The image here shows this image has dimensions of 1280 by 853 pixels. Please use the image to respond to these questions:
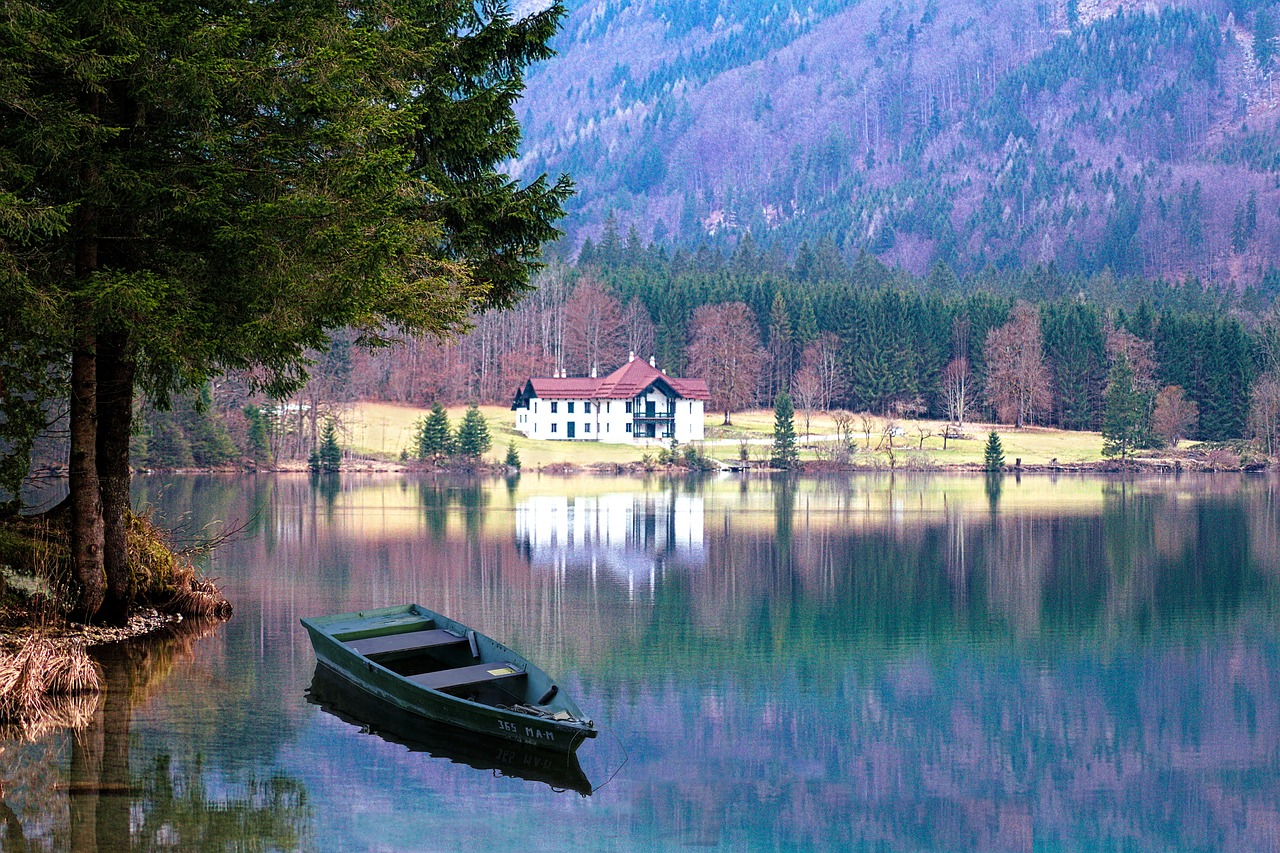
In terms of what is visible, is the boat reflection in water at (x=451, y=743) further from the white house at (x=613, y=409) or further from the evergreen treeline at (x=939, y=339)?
the evergreen treeline at (x=939, y=339)

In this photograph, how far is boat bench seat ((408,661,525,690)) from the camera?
54.1 ft

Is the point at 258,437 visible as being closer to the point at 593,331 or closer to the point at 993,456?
the point at 993,456

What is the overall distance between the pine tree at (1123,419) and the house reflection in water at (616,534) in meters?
51.8

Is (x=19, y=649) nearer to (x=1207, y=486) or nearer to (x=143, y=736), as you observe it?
(x=143, y=736)

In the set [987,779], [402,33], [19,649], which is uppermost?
[402,33]

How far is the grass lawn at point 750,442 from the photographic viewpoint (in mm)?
94750

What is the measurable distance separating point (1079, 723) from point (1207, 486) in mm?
65759

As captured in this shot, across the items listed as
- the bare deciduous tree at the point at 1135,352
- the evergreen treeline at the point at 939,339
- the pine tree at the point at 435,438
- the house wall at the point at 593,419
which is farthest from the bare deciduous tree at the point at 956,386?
the pine tree at the point at 435,438

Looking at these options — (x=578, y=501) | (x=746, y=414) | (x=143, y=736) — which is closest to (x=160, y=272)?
(x=143, y=736)

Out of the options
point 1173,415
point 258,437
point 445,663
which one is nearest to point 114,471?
point 445,663

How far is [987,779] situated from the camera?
1521cm

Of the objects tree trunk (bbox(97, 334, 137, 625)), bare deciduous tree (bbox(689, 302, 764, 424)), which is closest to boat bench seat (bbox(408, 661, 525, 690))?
tree trunk (bbox(97, 334, 137, 625))

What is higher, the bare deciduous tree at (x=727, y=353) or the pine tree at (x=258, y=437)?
the bare deciduous tree at (x=727, y=353)

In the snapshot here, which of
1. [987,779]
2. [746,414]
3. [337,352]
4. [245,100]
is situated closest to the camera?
[987,779]
